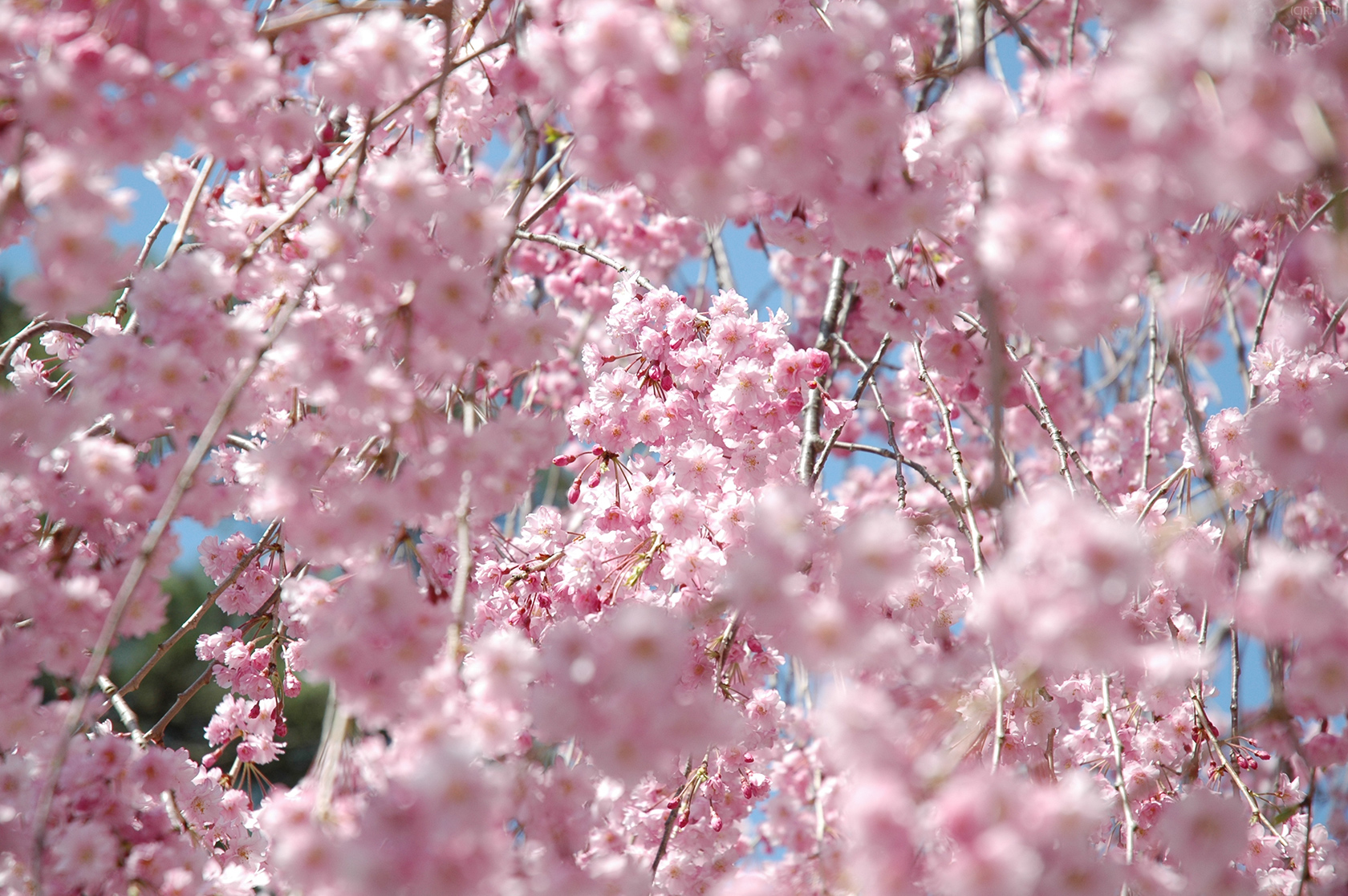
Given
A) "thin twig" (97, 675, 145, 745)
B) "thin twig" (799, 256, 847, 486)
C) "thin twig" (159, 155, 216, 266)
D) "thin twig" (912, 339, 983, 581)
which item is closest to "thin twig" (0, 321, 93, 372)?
"thin twig" (159, 155, 216, 266)

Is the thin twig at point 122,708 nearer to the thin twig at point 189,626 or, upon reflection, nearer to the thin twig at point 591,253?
the thin twig at point 189,626

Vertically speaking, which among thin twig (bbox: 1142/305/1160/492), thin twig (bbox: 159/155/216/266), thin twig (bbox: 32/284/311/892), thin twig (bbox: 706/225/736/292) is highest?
thin twig (bbox: 706/225/736/292)

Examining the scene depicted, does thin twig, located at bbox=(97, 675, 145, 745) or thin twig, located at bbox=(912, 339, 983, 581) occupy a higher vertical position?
thin twig, located at bbox=(912, 339, 983, 581)

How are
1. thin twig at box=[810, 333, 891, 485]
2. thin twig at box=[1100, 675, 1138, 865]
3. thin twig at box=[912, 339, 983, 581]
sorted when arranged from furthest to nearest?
thin twig at box=[810, 333, 891, 485] < thin twig at box=[912, 339, 983, 581] < thin twig at box=[1100, 675, 1138, 865]

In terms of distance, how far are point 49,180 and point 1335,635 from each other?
1.55m

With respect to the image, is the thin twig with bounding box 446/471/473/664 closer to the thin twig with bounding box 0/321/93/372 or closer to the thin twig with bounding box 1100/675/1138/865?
the thin twig with bounding box 0/321/93/372

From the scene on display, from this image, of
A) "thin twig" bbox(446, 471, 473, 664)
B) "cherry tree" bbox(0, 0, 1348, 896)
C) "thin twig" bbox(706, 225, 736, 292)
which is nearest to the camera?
"cherry tree" bbox(0, 0, 1348, 896)

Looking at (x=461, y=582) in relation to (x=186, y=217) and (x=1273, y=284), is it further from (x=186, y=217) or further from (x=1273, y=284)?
(x=1273, y=284)

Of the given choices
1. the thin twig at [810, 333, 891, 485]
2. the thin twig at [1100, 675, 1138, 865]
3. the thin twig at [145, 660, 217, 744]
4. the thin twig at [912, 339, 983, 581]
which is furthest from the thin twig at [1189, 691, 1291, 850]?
the thin twig at [145, 660, 217, 744]

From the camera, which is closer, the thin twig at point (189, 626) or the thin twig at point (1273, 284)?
the thin twig at point (1273, 284)

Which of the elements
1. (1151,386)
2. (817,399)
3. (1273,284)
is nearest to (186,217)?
(817,399)

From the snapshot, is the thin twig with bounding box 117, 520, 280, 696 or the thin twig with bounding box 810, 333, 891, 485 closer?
the thin twig with bounding box 117, 520, 280, 696

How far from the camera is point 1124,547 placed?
0.94 metres

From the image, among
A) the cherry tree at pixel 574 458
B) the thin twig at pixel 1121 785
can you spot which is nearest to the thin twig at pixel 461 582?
the cherry tree at pixel 574 458
